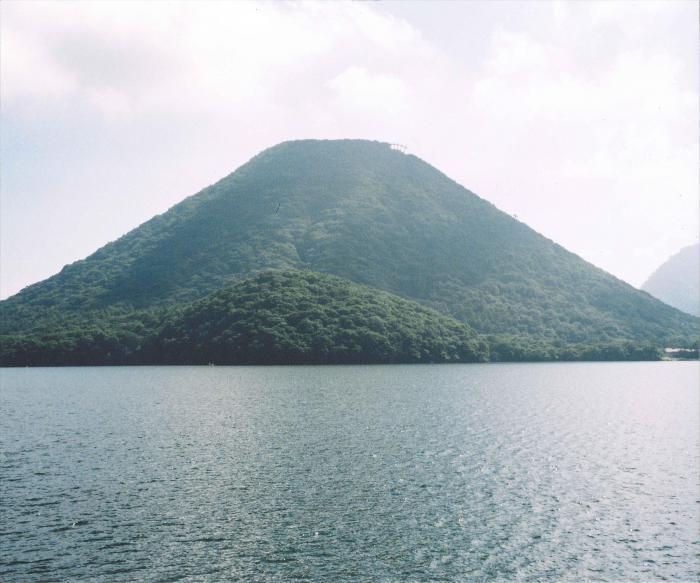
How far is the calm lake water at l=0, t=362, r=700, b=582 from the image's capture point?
2850 cm

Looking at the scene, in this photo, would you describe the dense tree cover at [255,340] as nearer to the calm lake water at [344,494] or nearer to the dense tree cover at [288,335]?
the dense tree cover at [288,335]

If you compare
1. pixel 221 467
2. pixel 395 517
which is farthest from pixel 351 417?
pixel 395 517

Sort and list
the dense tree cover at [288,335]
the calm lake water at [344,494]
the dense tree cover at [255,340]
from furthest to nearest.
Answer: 1. the dense tree cover at [255,340]
2. the dense tree cover at [288,335]
3. the calm lake water at [344,494]

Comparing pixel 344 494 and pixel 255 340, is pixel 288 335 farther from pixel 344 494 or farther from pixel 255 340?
pixel 344 494

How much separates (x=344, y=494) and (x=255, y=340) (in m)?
137

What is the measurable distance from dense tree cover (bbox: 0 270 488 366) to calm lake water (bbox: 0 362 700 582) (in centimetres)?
9316

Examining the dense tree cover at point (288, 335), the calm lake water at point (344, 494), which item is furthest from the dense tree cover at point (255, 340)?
the calm lake water at point (344, 494)

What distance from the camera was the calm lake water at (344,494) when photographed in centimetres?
2850

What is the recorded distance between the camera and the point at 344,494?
38562mm

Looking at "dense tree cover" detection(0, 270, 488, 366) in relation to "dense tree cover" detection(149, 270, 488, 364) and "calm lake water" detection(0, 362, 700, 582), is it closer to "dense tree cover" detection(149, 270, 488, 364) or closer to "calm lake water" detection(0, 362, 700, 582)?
"dense tree cover" detection(149, 270, 488, 364)

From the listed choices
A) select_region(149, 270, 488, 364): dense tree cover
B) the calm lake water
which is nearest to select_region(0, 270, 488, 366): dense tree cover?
select_region(149, 270, 488, 364): dense tree cover

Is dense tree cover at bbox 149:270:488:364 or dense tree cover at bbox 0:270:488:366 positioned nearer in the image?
dense tree cover at bbox 149:270:488:364

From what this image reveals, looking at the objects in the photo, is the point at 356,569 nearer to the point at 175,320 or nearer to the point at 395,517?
the point at 395,517

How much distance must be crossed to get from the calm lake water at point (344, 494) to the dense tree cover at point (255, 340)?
306 feet
